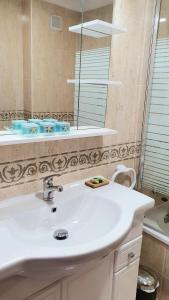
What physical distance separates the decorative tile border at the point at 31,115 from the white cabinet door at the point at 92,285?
0.74 meters

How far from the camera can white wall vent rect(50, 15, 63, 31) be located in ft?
3.79

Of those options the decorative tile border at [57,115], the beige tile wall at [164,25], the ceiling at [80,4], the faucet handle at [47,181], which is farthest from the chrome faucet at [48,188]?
the beige tile wall at [164,25]

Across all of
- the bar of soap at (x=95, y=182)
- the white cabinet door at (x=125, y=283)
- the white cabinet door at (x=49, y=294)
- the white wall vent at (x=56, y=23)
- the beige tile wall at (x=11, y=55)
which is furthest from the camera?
the bar of soap at (x=95, y=182)

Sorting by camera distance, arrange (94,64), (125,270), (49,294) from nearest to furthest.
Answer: (49,294), (125,270), (94,64)

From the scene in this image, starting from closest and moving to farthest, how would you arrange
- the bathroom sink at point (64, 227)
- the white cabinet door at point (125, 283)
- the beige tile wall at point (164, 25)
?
1. the bathroom sink at point (64, 227)
2. the white cabinet door at point (125, 283)
3. the beige tile wall at point (164, 25)

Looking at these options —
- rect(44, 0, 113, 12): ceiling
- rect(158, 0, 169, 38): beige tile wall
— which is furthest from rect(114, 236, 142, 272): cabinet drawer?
rect(158, 0, 169, 38): beige tile wall

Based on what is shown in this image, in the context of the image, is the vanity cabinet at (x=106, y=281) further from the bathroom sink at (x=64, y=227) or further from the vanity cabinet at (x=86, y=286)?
the bathroom sink at (x=64, y=227)

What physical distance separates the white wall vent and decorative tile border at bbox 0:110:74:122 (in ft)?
1.35

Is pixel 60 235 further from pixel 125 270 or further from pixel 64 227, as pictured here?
pixel 125 270

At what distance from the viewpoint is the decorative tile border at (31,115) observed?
1.11 meters

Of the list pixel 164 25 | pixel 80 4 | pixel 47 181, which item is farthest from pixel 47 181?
pixel 164 25

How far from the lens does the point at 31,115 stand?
46.5 inches

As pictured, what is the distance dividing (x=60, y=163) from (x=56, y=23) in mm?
707

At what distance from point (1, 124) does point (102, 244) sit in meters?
0.67
